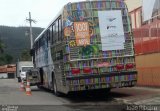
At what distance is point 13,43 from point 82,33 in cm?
9385

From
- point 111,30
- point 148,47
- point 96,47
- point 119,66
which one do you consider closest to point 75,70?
point 96,47

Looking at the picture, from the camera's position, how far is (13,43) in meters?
109

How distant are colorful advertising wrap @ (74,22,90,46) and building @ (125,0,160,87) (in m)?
5.50

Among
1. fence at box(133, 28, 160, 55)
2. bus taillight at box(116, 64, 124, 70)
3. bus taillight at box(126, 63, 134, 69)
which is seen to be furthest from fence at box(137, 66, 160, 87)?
bus taillight at box(116, 64, 124, 70)

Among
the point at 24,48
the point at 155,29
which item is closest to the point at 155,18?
the point at 155,29

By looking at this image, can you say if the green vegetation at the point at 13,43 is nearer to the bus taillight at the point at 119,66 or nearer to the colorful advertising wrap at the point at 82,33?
the colorful advertising wrap at the point at 82,33

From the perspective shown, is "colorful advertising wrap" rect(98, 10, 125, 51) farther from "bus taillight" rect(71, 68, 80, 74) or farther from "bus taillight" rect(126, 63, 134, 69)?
"bus taillight" rect(71, 68, 80, 74)

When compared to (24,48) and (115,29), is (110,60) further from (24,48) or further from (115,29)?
(24,48)

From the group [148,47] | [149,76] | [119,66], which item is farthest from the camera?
[148,47]

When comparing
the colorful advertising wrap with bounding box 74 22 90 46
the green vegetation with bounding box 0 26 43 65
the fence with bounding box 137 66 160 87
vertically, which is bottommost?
the fence with bounding box 137 66 160 87

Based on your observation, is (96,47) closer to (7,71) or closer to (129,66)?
(129,66)

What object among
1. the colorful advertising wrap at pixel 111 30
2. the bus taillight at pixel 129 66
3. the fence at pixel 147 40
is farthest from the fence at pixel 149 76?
the colorful advertising wrap at pixel 111 30

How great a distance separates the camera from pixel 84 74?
16.5m

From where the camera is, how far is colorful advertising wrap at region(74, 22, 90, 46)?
1669 cm
